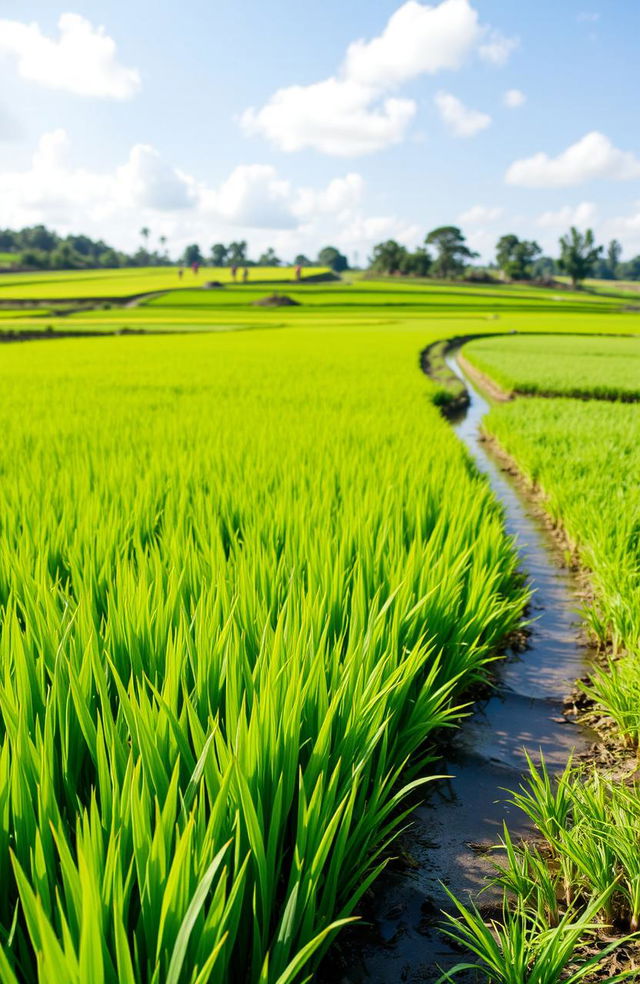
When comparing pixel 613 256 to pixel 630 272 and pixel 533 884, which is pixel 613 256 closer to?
pixel 630 272

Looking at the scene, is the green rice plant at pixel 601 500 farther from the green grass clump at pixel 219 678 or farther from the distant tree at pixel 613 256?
the distant tree at pixel 613 256

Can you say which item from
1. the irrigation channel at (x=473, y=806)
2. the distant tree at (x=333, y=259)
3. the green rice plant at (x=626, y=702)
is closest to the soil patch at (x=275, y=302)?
the irrigation channel at (x=473, y=806)

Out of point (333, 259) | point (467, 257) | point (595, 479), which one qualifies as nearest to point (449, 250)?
point (467, 257)

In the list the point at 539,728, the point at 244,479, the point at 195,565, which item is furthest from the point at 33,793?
the point at 244,479

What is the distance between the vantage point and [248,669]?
55.2 inches

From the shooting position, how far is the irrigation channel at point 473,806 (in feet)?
4.35

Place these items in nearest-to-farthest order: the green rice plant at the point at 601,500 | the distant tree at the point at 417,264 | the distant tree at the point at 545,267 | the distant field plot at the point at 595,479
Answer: the green rice plant at the point at 601,500
the distant field plot at the point at 595,479
the distant tree at the point at 417,264
the distant tree at the point at 545,267

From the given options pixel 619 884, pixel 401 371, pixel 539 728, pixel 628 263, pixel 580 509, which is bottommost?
pixel 539 728

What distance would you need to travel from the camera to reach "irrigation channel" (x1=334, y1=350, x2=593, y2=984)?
133cm

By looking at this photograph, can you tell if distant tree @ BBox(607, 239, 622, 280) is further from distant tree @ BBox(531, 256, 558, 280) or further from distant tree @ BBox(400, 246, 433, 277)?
distant tree @ BBox(400, 246, 433, 277)

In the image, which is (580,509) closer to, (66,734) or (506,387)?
(66,734)

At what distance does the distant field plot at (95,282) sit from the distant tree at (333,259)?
34.2 m

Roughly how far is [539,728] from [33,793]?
64.0 inches

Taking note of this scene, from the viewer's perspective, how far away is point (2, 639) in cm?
151
